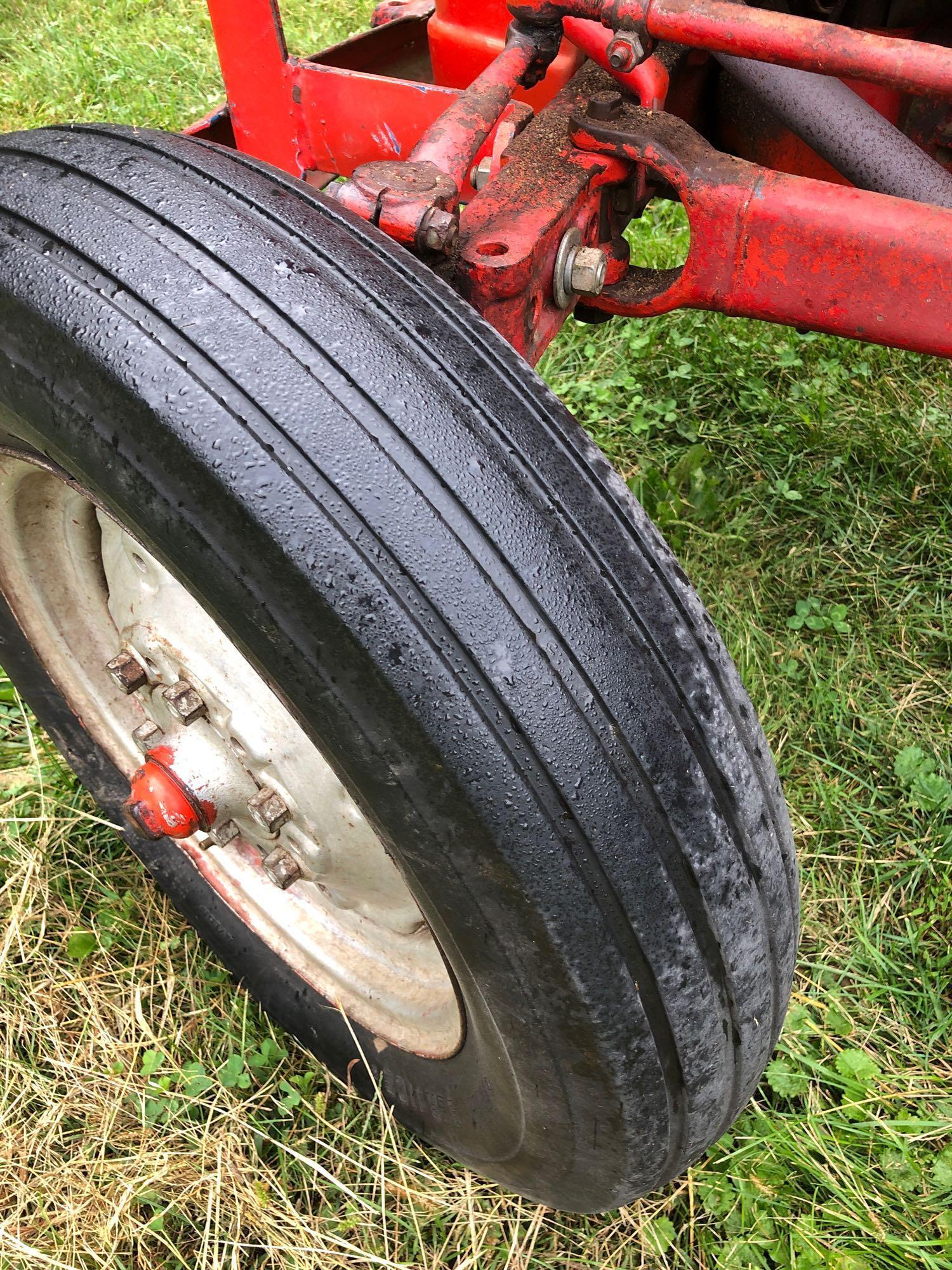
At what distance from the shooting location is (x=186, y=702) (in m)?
1.40

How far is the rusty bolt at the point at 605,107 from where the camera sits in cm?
135

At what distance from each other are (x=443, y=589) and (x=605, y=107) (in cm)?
78

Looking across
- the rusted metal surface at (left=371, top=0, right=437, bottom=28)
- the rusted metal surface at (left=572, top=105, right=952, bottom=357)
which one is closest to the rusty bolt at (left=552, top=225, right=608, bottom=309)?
the rusted metal surface at (left=572, top=105, right=952, bottom=357)

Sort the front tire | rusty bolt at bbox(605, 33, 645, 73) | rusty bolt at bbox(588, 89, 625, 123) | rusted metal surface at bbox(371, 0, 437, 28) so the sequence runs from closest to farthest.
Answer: the front tire
rusty bolt at bbox(605, 33, 645, 73)
rusty bolt at bbox(588, 89, 625, 123)
rusted metal surface at bbox(371, 0, 437, 28)

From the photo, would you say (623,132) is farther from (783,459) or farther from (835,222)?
(783,459)

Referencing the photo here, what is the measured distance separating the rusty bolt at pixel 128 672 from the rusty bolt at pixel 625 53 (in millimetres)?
971

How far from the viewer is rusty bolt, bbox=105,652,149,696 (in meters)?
1.51

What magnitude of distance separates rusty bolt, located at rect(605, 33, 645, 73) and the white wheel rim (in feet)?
2.57

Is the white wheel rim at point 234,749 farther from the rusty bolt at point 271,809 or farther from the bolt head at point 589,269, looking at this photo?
the bolt head at point 589,269

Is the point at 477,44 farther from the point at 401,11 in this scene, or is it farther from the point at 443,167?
the point at 443,167

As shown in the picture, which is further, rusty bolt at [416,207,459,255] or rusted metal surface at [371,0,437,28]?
rusted metal surface at [371,0,437,28]

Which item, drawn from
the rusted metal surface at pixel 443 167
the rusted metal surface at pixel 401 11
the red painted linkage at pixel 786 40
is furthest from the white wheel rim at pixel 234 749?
the rusted metal surface at pixel 401 11

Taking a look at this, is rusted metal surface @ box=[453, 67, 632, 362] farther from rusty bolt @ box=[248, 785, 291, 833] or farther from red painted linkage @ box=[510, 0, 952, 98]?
rusty bolt @ box=[248, 785, 291, 833]

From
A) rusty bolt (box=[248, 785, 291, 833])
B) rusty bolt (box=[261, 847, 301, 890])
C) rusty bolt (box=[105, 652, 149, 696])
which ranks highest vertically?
rusty bolt (box=[105, 652, 149, 696])
